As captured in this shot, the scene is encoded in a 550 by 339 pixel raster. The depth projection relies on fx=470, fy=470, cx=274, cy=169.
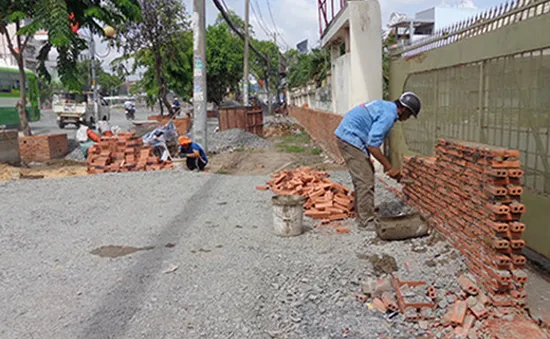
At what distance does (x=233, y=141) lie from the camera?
16.0 metres

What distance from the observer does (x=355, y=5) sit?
27.8 ft

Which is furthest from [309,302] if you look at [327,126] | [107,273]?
[327,126]

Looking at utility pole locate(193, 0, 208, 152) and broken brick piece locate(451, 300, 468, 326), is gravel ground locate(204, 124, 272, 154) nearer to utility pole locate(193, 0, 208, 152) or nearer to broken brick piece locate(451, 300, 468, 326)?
utility pole locate(193, 0, 208, 152)

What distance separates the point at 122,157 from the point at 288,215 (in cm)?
676

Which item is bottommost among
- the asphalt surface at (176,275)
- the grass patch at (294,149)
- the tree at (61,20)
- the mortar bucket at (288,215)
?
the asphalt surface at (176,275)

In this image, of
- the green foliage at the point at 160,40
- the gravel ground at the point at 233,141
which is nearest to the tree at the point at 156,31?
the green foliage at the point at 160,40

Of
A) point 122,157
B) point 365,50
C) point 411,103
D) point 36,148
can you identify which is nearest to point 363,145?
point 411,103

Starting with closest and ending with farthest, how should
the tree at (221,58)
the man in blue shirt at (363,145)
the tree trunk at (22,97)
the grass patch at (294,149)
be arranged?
the man in blue shirt at (363,145)
the tree trunk at (22,97)
the grass patch at (294,149)
the tree at (221,58)

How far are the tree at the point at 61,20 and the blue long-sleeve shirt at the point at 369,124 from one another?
322 inches

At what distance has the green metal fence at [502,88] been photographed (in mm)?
4203

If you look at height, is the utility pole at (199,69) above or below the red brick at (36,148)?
above

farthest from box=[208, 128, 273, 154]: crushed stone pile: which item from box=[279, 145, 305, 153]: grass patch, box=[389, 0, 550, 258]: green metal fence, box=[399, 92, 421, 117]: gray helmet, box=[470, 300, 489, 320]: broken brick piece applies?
box=[470, 300, 489, 320]: broken brick piece

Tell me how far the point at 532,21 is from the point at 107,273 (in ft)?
14.8

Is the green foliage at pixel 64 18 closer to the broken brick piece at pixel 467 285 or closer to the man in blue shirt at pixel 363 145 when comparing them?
the man in blue shirt at pixel 363 145
